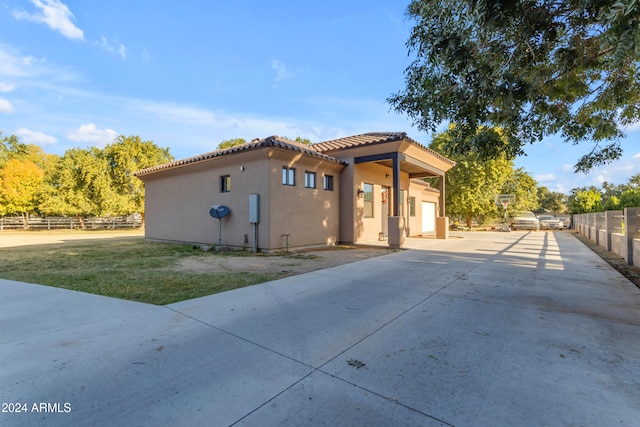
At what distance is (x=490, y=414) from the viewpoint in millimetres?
2096

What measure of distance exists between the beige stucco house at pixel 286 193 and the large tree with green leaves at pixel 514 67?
618 centimetres

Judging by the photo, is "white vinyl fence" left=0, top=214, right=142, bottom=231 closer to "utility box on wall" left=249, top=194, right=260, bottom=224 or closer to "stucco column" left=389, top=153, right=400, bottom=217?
"utility box on wall" left=249, top=194, right=260, bottom=224

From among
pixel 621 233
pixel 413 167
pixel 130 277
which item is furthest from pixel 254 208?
pixel 621 233

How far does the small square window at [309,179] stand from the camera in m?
→ 12.6

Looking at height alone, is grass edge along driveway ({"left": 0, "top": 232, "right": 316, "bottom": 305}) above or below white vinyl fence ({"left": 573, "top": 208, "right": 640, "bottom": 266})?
below

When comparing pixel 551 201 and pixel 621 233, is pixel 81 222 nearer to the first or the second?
pixel 621 233

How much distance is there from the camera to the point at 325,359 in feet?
Result: 9.53

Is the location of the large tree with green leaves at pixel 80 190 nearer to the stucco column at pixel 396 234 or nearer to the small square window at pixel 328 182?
the small square window at pixel 328 182

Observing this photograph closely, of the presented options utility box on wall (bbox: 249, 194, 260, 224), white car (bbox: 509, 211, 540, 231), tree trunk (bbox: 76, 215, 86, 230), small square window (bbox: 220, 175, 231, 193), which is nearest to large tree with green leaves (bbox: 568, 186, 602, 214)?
white car (bbox: 509, 211, 540, 231)

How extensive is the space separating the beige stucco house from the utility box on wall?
0.04m

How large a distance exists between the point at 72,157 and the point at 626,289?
40448 mm

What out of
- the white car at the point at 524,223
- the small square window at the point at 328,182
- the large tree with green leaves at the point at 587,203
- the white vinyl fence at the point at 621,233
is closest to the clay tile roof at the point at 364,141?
the small square window at the point at 328,182

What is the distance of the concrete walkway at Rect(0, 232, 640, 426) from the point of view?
2.11m

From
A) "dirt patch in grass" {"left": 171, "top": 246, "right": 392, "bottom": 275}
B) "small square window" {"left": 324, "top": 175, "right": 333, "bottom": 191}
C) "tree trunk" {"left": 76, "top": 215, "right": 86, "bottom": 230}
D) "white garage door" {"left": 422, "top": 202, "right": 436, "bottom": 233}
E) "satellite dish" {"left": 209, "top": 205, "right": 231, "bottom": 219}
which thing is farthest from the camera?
"tree trunk" {"left": 76, "top": 215, "right": 86, "bottom": 230}
